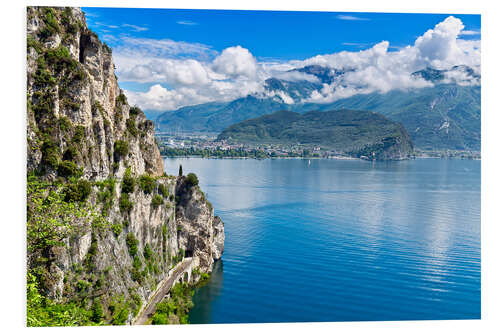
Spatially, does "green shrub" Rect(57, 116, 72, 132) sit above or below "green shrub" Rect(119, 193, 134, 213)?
above

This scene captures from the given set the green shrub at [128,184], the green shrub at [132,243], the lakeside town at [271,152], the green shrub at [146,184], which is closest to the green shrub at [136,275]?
the green shrub at [132,243]

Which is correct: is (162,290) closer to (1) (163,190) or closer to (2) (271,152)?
(1) (163,190)

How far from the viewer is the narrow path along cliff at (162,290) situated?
48.2 ft

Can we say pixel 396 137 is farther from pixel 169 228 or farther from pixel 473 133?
pixel 169 228

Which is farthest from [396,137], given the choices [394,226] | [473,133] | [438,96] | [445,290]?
[445,290]

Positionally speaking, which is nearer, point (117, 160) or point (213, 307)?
point (117, 160)

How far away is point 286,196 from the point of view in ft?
147

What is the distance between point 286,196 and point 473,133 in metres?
81.5

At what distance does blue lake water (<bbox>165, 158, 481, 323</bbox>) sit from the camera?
687 inches

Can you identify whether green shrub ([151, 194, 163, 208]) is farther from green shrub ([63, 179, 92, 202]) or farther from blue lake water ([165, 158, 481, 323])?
green shrub ([63, 179, 92, 202])

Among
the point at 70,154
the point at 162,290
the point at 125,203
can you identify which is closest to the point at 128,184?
the point at 125,203

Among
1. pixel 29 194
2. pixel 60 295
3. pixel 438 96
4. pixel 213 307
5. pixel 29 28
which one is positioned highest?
pixel 438 96

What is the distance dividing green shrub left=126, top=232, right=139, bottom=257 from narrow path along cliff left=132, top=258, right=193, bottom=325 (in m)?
2.04

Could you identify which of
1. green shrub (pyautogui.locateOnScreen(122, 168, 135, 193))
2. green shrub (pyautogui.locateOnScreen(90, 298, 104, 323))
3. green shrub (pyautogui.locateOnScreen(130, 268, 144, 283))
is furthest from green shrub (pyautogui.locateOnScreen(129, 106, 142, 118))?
green shrub (pyautogui.locateOnScreen(90, 298, 104, 323))
